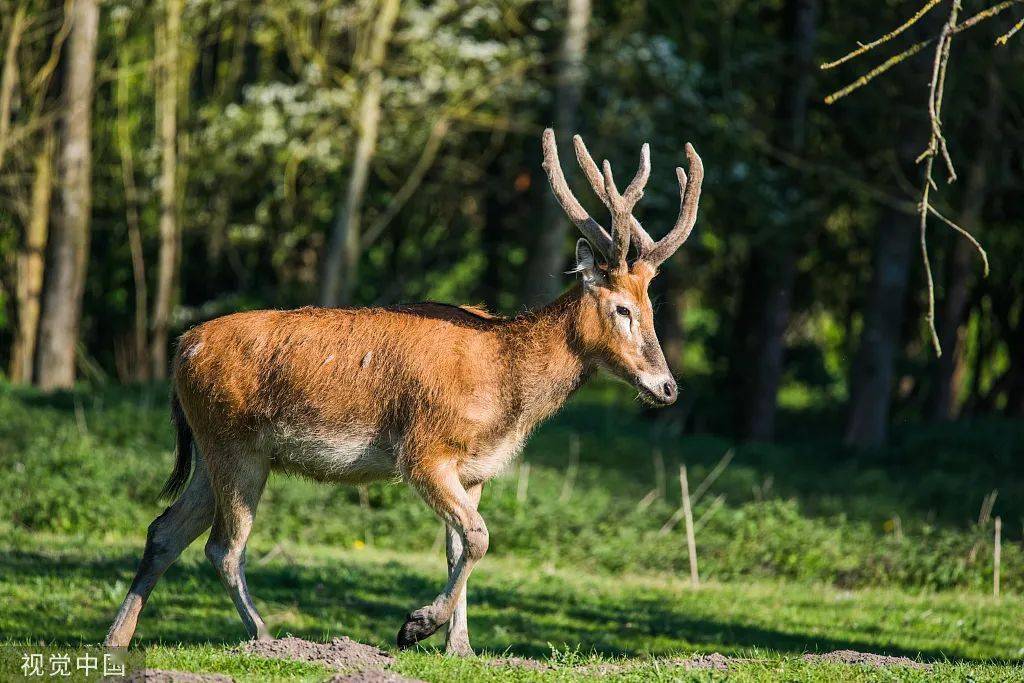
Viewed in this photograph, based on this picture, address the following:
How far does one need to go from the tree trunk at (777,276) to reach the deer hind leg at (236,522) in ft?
43.7

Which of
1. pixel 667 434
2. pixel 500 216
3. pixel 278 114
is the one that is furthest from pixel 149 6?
pixel 667 434

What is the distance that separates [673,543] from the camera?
13211mm

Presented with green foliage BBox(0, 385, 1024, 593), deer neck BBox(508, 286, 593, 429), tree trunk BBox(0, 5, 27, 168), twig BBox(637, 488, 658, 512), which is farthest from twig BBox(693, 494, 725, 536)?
tree trunk BBox(0, 5, 27, 168)

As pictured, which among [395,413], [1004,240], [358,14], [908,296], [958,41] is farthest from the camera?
[908,296]

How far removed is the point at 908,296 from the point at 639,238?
17.6 metres

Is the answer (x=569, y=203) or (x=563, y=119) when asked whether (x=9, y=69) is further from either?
(x=569, y=203)

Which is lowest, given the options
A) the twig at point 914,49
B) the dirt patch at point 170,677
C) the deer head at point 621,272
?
the dirt patch at point 170,677

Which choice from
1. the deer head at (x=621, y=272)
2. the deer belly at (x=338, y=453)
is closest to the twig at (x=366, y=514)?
the deer belly at (x=338, y=453)

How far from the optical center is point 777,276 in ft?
69.8

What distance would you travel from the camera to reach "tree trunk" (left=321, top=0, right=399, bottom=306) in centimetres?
1997

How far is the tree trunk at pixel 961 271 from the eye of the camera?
62.6 ft

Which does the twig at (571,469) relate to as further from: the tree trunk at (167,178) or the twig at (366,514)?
the tree trunk at (167,178)

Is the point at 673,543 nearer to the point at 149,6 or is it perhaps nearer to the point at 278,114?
the point at 278,114

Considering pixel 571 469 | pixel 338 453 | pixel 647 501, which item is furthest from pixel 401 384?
pixel 571 469
